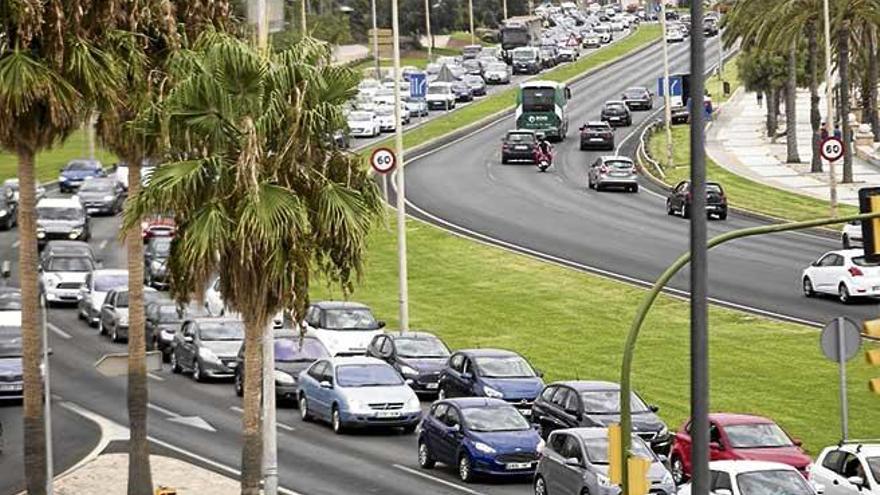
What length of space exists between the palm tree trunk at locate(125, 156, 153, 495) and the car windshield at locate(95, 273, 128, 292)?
2310cm

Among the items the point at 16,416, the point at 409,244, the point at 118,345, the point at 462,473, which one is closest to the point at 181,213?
the point at 462,473

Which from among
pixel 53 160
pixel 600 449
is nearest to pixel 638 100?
pixel 53 160

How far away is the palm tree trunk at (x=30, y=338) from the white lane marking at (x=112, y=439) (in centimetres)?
472

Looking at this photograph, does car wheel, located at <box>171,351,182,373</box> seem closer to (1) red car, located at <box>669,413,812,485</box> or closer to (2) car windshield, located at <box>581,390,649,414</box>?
(2) car windshield, located at <box>581,390,649,414</box>

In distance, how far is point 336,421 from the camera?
41531mm

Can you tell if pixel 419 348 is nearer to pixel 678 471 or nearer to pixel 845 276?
pixel 678 471

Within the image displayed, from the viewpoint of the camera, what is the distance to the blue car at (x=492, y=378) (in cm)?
4175

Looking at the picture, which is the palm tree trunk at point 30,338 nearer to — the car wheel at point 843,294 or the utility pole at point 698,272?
the utility pole at point 698,272

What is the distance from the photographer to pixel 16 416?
45062 millimetres

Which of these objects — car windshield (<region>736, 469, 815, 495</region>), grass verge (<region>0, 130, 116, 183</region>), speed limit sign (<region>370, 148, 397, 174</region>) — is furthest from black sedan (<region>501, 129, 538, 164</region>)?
car windshield (<region>736, 469, 815, 495</region>)

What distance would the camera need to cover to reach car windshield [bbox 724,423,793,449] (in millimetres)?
34281

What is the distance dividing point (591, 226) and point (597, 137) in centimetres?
2802

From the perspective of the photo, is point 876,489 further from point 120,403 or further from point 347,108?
point 120,403

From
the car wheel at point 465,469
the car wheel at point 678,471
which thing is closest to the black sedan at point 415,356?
the car wheel at point 465,469
